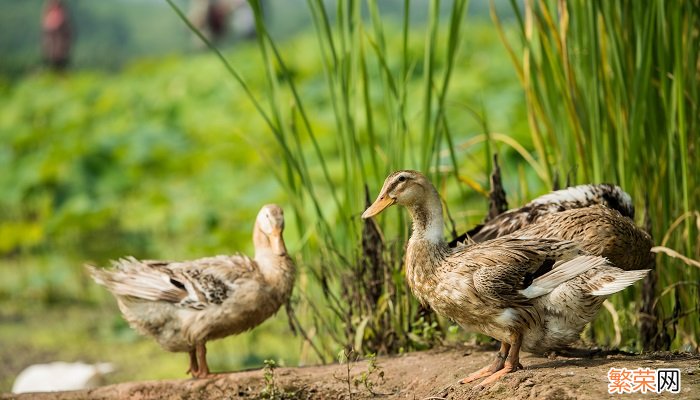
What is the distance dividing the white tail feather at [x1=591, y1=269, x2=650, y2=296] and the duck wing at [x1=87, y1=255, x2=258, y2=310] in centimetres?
154

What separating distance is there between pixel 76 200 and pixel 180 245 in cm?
156

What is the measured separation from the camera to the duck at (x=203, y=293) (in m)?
4.57

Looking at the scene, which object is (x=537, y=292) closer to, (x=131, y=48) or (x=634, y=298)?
(x=634, y=298)

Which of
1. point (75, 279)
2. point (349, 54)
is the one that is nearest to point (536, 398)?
point (349, 54)

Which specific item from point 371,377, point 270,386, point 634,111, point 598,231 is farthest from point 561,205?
point 270,386

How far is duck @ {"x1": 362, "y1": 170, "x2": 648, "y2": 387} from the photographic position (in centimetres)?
381

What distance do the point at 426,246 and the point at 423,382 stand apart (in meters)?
0.59

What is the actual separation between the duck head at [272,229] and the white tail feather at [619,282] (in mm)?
1447

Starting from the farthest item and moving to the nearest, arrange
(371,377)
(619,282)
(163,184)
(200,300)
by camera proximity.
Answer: (163,184)
(200,300)
(371,377)
(619,282)

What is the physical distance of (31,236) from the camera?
32.8 ft

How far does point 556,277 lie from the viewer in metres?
3.88

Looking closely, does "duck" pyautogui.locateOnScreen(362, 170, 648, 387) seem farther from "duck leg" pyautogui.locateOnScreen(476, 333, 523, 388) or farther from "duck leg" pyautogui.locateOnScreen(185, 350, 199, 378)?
"duck leg" pyautogui.locateOnScreen(185, 350, 199, 378)

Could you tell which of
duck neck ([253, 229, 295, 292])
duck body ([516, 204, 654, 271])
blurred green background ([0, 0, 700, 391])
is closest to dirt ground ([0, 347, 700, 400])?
duck neck ([253, 229, 295, 292])

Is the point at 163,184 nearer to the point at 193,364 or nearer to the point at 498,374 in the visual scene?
the point at 193,364
